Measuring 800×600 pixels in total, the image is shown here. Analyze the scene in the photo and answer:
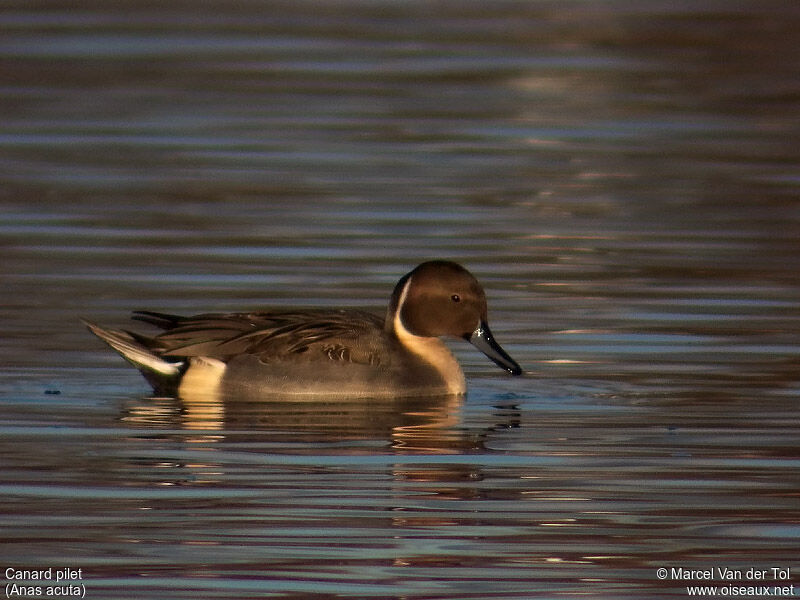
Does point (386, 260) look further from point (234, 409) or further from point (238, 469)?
point (238, 469)

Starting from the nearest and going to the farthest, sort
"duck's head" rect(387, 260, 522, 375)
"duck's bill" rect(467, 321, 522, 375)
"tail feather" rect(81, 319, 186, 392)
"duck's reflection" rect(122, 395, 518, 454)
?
"duck's reflection" rect(122, 395, 518, 454) < "tail feather" rect(81, 319, 186, 392) < "duck's bill" rect(467, 321, 522, 375) < "duck's head" rect(387, 260, 522, 375)

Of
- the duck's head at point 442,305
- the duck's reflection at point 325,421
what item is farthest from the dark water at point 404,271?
the duck's head at point 442,305

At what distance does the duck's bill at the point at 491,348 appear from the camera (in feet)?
40.2

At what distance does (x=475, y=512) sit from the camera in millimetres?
9219

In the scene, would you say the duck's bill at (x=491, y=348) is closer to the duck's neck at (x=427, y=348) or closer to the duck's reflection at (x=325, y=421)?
the duck's neck at (x=427, y=348)

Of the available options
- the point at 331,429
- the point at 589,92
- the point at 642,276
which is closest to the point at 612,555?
the point at 331,429

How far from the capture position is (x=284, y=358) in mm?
12086

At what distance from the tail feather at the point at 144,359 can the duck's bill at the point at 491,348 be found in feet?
4.90

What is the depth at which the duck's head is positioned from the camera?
495 inches

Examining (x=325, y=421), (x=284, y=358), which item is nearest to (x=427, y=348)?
(x=284, y=358)

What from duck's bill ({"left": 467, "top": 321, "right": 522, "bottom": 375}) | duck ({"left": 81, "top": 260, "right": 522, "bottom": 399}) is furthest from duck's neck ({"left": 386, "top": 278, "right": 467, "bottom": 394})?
duck's bill ({"left": 467, "top": 321, "right": 522, "bottom": 375})

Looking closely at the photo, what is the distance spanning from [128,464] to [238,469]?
461mm

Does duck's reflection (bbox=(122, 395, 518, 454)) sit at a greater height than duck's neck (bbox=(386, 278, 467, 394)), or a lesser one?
lesser

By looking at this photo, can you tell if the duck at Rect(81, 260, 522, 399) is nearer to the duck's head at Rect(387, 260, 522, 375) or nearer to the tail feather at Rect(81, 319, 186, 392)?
the tail feather at Rect(81, 319, 186, 392)
